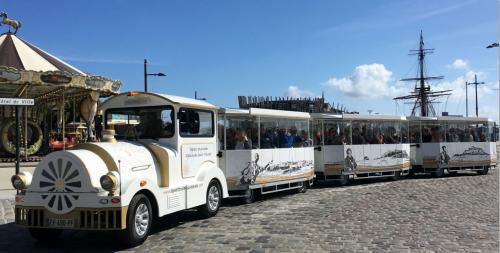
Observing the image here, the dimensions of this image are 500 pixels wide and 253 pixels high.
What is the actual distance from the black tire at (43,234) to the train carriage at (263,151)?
16.5 feet

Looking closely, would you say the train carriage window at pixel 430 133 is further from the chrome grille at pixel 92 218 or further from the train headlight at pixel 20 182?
the train headlight at pixel 20 182

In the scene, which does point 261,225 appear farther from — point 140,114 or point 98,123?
point 98,123

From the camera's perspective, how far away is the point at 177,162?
9.58 m

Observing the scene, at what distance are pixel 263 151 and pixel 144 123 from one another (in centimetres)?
470

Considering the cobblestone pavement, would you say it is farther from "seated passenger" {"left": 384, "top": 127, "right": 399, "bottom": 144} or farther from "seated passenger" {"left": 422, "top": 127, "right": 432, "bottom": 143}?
"seated passenger" {"left": 422, "top": 127, "right": 432, "bottom": 143}

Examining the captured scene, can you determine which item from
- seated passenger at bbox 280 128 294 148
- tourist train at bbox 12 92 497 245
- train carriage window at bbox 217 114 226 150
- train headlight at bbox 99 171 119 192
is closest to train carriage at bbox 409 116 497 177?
tourist train at bbox 12 92 497 245

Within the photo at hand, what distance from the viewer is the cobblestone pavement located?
7.85 meters

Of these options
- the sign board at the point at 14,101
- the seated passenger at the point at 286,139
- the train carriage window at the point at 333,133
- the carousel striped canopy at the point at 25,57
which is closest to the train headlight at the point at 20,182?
the sign board at the point at 14,101

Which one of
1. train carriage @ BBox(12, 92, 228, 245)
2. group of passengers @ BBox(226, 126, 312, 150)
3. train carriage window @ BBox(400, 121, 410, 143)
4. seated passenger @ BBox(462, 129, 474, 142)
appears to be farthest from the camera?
seated passenger @ BBox(462, 129, 474, 142)

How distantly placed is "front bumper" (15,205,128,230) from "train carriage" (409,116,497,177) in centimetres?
1580

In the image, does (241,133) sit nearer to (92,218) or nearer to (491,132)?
(92,218)

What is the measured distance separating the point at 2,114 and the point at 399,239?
71.0 ft

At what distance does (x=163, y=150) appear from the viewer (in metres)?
9.29

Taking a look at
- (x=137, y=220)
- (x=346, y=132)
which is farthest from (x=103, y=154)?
(x=346, y=132)
